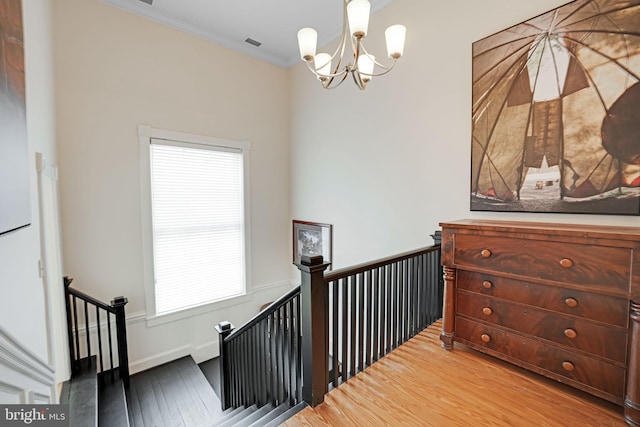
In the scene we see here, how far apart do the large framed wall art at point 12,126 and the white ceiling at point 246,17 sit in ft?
7.76

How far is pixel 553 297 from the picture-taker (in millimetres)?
1524

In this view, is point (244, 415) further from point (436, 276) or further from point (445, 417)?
point (436, 276)

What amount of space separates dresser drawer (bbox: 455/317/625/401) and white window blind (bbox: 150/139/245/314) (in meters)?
3.22

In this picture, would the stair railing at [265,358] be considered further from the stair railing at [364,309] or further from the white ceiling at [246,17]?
the white ceiling at [246,17]

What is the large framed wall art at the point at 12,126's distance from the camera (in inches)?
38.2

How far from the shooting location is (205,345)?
12.6 feet

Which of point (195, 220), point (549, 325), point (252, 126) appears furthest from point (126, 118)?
point (549, 325)

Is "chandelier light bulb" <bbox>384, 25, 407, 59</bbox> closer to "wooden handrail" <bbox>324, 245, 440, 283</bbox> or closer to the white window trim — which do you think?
"wooden handrail" <bbox>324, 245, 440, 283</bbox>

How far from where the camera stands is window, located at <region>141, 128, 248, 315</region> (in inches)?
135

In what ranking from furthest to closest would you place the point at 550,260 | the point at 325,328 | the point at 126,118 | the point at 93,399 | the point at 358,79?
the point at 126,118, the point at 93,399, the point at 358,79, the point at 325,328, the point at 550,260

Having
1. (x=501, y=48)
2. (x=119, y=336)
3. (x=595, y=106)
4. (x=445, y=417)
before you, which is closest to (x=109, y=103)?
(x=119, y=336)

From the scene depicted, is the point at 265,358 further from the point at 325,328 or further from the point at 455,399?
the point at 455,399

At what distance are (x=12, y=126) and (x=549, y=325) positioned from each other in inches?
111

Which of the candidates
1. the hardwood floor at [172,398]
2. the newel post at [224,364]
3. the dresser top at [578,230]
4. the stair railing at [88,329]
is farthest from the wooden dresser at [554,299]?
the stair railing at [88,329]
